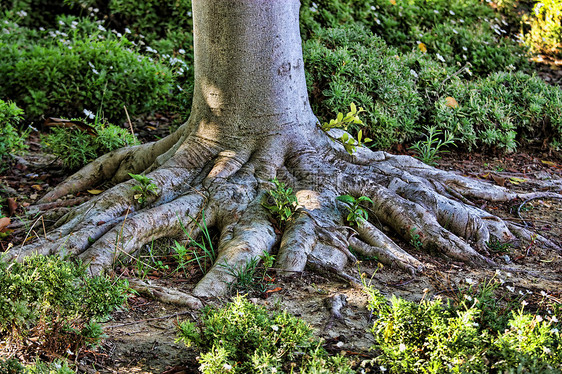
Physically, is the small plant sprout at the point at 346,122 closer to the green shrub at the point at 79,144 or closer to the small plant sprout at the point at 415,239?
the small plant sprout at the point at 415,239

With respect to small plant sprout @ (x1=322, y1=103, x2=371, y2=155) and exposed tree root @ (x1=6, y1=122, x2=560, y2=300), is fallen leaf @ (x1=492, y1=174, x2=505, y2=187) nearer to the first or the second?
exposed tree root @ (x1=6, y1=122, x2=560, y2=300)

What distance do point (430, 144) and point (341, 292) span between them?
125 inches

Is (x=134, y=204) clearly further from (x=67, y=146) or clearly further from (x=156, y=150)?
(x=67, y=146)

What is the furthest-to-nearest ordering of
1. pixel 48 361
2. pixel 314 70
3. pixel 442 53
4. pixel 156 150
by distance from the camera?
pixel 442 53, pixel 314 70, pixel 156 150, pixel 48 361

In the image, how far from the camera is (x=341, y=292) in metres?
3.51

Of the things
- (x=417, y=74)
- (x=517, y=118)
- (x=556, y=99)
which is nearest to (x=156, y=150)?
(x=417, y=74)

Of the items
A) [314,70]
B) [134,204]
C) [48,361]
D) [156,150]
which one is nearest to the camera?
[48,361]

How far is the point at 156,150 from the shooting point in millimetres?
5297

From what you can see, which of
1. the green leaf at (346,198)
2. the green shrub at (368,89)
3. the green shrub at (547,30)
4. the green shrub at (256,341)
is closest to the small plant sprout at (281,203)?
the green leaf at (346,198)

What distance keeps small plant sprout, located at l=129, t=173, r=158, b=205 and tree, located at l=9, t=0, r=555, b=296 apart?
0.04 metres

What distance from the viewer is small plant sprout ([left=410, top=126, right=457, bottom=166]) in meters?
5.93

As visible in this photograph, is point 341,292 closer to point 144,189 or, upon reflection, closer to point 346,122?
point 144,189

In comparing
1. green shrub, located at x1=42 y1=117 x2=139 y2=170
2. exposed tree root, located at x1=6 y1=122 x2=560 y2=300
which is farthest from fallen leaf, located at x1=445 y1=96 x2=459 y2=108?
green shrub, located at x1=42 y1=117 x2=139 y2=170

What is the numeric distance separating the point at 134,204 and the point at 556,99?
530cm
